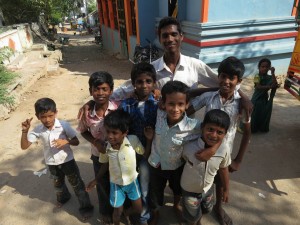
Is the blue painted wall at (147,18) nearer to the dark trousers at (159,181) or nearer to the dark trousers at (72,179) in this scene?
the dark trousers at (72,179)

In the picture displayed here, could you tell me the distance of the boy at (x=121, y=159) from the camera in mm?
1825

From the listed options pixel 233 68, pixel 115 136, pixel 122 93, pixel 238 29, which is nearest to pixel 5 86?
pixel 122 93

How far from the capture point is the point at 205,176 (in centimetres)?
187

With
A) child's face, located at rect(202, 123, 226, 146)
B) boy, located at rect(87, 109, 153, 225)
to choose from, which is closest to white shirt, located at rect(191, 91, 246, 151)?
child's face, located at rect(202, 123, 226, 146)

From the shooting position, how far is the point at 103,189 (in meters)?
2.20

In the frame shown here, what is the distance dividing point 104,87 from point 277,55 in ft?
19.9

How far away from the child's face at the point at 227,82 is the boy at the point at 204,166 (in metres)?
0.28

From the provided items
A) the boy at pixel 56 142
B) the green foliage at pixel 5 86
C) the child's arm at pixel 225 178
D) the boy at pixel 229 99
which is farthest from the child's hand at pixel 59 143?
the green foliage at pixel 5 86

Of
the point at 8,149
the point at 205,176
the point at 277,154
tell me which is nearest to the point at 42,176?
the point at 8,149

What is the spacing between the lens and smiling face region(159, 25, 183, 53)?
2016mm

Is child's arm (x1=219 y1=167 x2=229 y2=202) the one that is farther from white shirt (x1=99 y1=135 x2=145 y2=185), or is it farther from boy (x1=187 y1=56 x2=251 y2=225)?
white shirt (x1=99 y1=135 x2=145 y2=185)

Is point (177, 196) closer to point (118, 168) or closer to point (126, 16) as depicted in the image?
point (118, 168)

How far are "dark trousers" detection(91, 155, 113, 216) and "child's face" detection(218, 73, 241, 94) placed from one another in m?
1.22

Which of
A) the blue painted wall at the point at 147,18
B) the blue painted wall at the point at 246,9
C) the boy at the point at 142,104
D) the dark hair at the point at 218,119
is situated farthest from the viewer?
the blue painted wall at the point at 147,18
